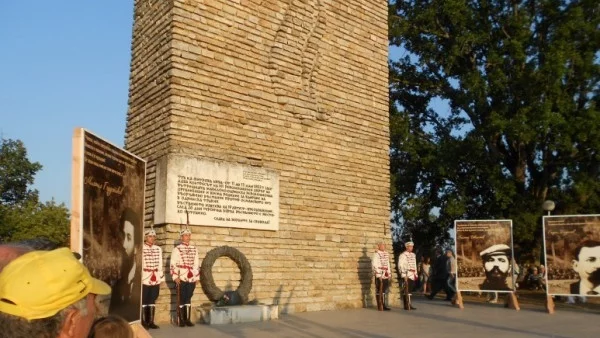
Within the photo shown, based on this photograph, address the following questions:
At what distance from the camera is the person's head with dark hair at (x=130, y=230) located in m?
3.39

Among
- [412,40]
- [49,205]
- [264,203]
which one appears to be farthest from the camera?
[49,205]

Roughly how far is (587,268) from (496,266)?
1798 mm

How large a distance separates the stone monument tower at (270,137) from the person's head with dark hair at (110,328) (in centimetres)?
791

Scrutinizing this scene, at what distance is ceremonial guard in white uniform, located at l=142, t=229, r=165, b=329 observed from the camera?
360 inches

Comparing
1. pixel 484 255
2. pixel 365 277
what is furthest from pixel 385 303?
pixel 484 255

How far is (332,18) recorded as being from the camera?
1334 cm

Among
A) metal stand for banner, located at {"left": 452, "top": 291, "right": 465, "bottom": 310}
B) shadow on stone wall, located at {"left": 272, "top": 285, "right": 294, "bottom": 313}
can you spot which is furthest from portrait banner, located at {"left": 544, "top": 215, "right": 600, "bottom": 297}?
shadow on stone wall, located at {"left": 272, "top": 285, "right": 294, "bottom": 313}

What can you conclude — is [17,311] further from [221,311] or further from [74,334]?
[221,311]

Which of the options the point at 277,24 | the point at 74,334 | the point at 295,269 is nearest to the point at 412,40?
the point at 277,24

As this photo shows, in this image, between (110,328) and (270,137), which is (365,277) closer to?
(270,137)

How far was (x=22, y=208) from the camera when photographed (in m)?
40.2

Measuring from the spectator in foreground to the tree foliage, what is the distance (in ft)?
102

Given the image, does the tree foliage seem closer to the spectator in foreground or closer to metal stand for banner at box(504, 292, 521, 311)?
metal stand for banner at box(504, 292, 521, 311)

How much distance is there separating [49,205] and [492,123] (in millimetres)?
30121
